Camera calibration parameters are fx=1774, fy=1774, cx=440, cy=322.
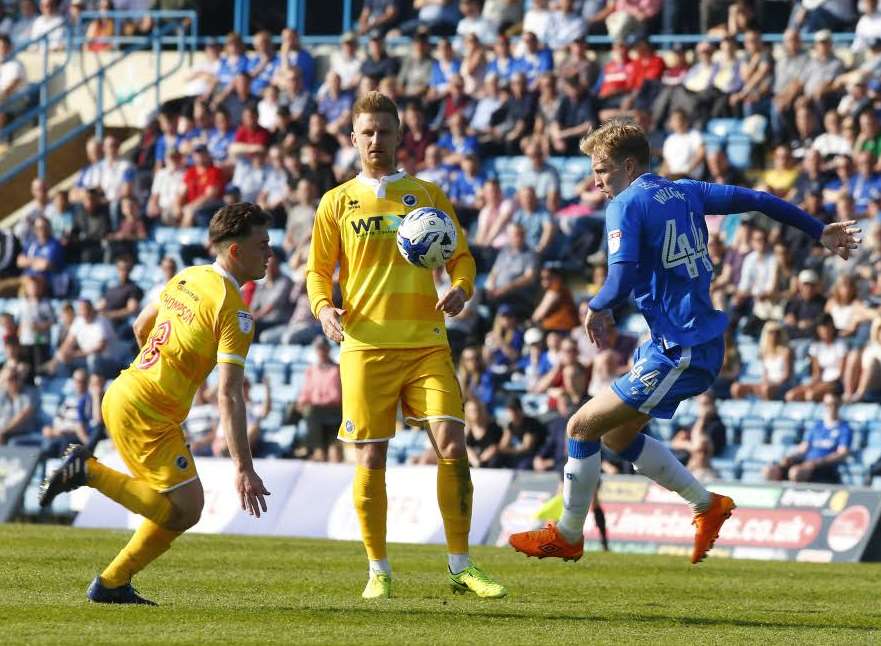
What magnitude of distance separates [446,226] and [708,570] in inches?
196

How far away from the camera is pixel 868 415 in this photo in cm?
1678

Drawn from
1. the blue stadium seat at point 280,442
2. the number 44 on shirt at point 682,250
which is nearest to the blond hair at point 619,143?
the number 44 on shirt at point 682,250

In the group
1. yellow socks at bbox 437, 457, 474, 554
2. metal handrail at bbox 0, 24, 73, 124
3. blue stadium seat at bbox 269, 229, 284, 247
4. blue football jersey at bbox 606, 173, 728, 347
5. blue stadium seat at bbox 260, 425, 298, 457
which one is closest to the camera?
blue football jersey at bbox 606, 173, 728, 347

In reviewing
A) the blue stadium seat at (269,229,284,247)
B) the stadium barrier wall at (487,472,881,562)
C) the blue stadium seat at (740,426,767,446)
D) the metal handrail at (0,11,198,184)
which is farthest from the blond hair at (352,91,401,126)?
the metal handrail at (0,11,198,184)

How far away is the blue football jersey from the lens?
844 centimetres

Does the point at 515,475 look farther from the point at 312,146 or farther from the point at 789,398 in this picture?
the point at 312,146

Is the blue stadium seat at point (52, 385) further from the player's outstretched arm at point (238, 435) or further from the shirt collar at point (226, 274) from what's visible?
the player's outstretched arm at point (238, 435)

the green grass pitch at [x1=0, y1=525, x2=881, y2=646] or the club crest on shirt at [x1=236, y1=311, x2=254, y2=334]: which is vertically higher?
the club crest on shirt at [x1=236, y1=311, x2=254, y2=334]

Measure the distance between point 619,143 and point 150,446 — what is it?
8.82 ft

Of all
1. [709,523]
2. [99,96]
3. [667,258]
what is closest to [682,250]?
[667,258]

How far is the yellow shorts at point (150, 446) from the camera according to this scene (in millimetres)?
8180

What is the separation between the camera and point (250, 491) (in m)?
7.75

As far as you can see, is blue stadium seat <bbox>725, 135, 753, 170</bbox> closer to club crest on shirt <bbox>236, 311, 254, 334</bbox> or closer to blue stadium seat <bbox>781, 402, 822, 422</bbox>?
blue stadium seat <bbox>781, 402, 822, 422</bbox>

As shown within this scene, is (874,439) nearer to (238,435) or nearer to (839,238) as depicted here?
(839,238)
